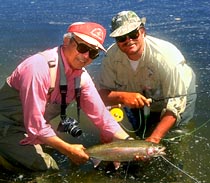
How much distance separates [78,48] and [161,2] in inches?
415

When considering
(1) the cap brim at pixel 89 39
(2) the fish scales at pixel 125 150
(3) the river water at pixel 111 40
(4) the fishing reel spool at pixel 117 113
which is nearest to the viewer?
(1) the cap brim at pixel 89 39

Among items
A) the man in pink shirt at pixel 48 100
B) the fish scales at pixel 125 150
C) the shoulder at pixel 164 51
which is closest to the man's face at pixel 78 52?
the man in pink shirt at pixel 48 100

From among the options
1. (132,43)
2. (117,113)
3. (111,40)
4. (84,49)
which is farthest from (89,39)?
(111,40)

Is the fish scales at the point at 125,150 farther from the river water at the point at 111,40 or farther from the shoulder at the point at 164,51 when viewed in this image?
the shoulder at the point at 164,51

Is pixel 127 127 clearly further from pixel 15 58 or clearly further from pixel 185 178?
pixel 15 58

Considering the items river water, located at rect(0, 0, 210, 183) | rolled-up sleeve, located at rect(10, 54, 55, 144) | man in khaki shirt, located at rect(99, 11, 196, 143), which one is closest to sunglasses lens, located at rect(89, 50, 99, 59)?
rolled-up sleeve, located at rect(10, 54, 55, 144)

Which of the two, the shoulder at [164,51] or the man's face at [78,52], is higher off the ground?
the man's face at [78,52]

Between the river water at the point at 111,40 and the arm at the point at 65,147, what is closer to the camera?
the arm at the point at 65,147

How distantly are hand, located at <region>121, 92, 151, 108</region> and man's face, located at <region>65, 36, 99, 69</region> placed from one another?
120 centimetres

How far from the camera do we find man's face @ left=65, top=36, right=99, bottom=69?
429 cm

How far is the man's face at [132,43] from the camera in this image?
16.8 ft

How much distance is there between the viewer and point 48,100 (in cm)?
482

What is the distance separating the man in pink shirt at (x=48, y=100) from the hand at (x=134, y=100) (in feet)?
1.84

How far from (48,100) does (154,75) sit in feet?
5.03
